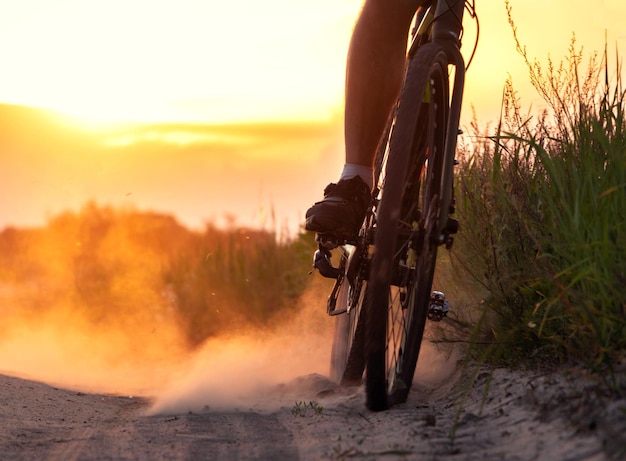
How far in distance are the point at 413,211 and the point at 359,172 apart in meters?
0.23

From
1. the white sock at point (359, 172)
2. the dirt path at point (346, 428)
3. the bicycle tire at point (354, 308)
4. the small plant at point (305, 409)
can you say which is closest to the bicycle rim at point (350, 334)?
the bicycle tire at point (354, 308)

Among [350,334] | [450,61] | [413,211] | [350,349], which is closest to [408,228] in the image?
[413,211]

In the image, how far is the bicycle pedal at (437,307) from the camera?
327 cm

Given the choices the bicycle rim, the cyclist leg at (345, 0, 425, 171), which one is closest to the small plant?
the bicycle rim

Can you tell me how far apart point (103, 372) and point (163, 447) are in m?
3.16

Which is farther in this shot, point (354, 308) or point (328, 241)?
point (354, 308)

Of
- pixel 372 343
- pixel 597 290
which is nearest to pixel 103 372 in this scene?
pixel 372 343

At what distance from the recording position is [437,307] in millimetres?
3281

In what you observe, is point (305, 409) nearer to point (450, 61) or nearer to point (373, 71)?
point (373, 71)

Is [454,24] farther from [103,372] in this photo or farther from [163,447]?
[103,372]

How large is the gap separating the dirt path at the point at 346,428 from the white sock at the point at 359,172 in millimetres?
734

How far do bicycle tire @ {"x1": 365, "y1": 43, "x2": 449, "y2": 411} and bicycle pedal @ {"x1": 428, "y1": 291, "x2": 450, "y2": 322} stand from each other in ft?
0.29

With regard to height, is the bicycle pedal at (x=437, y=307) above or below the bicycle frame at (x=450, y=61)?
below

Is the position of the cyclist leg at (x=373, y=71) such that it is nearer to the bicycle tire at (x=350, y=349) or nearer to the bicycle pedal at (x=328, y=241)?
the bicycle pedal at (x=328, y=241)
